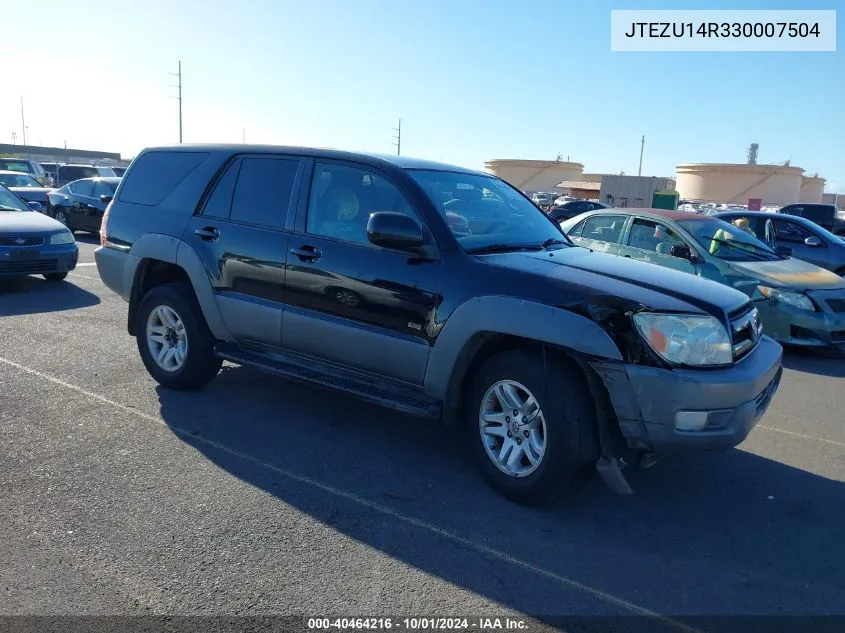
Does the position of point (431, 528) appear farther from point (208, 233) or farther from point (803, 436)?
point (803, 436)

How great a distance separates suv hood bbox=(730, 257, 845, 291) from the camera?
7.79 meters

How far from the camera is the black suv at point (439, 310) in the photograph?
3.56 meters

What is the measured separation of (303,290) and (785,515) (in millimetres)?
3204

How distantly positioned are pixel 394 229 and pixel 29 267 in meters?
7.67

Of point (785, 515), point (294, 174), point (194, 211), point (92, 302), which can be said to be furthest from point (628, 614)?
point (92, 302)

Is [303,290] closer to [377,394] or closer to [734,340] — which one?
[377,394]

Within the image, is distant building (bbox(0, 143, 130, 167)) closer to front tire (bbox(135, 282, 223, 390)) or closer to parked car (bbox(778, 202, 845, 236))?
parked car (bbox(778, 202, 845, 236))

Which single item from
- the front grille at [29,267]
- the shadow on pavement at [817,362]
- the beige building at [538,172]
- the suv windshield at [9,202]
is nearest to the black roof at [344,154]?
the shadow on pavement at [817,362]

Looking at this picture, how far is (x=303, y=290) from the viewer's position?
183 inches


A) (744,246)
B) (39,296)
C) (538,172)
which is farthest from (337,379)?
(538,172)

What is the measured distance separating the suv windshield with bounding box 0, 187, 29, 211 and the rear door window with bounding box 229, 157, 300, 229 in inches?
287

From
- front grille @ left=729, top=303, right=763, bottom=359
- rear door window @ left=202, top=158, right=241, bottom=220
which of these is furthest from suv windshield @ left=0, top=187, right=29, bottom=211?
front grille @ left=729, top=303, right=763, bottom=359

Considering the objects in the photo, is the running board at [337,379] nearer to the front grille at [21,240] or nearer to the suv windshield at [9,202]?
the front grille at [21,240]

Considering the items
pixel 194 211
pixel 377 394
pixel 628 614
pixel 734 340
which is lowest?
pixel 628 614
